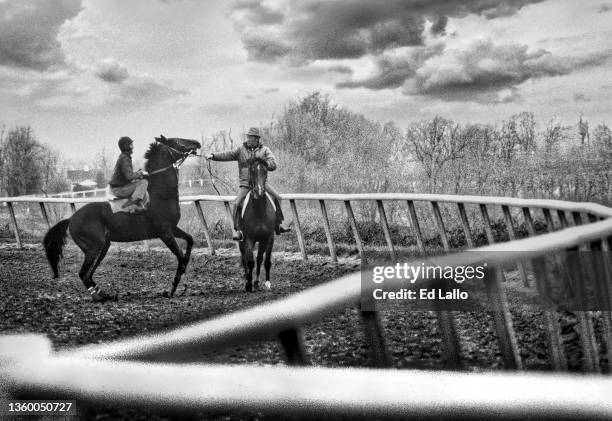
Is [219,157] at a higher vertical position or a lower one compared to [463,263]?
higher

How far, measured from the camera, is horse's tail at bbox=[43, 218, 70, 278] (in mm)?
5211

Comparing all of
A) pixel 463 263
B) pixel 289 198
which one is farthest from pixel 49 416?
pixel 289 198

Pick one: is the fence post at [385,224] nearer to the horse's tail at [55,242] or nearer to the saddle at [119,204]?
the saddle at [119,204]

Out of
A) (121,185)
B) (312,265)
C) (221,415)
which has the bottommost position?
(312,265)

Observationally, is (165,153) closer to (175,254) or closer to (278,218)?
(175,254)

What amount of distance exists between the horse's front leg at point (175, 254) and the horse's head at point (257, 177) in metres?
0.71

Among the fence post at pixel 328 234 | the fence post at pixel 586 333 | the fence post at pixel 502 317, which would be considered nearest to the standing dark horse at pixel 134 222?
the fence post at pixel 328 234

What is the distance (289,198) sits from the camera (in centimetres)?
576

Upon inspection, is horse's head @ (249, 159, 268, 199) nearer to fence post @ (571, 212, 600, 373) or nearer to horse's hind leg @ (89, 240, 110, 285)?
horse's hind leg @ (89, 240, 110, 285)

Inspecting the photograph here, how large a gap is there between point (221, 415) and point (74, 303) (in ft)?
13.2

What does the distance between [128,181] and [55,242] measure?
2.42ft

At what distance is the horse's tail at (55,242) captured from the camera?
5.21 metres

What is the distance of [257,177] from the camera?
4.98 metres

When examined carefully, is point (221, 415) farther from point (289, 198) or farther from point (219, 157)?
point (289, 198)
